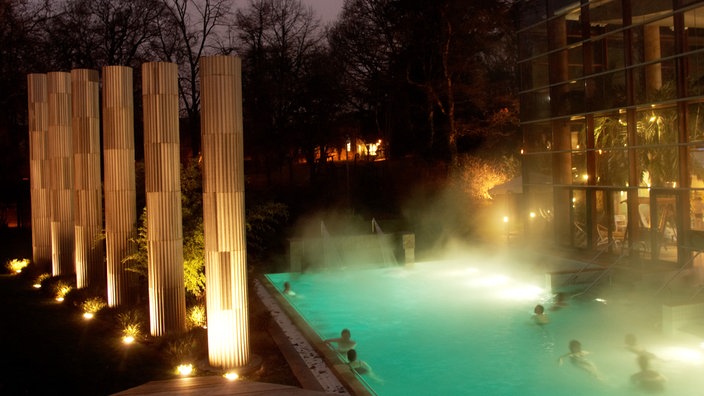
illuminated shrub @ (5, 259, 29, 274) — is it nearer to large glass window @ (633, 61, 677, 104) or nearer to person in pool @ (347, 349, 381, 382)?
person in pool @ (347, 349, 381, 382)

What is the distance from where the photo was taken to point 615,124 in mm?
14969

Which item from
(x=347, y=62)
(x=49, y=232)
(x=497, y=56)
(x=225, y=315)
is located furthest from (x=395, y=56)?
(x=225, y=315)

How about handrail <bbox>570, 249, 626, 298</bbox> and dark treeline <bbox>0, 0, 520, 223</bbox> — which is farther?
dark treeline <bbox>0, 0, 520, 223</bbox>

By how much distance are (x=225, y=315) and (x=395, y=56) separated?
2105 centimetres

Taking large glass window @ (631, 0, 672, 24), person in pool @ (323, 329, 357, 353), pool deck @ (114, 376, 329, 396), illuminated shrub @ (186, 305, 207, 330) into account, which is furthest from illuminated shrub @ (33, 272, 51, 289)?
large glass window @ (631, 0, 672, 24)

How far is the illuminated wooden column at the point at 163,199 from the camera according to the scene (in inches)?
355

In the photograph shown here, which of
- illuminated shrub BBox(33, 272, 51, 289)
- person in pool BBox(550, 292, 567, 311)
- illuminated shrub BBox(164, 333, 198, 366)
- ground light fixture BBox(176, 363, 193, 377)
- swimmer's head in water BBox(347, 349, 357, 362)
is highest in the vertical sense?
illuminated shrub BBox(33, 272, 51, 289)

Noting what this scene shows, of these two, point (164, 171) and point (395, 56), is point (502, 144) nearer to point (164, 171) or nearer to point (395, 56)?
point (395, 56)

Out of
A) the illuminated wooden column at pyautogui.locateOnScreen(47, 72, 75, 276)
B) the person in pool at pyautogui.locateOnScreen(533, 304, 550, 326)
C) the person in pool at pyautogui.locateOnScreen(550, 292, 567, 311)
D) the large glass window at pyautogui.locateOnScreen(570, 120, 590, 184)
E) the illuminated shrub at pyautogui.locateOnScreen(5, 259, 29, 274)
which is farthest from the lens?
the illuminated shrub at pyautogui.locateOnScreen(5, 259, 29, 274)

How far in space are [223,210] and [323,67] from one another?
24.1 metres

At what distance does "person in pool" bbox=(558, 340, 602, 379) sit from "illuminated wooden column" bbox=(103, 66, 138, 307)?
24.6ft

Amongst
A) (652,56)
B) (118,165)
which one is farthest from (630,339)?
(118,165)

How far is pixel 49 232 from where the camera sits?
1579 centimetres

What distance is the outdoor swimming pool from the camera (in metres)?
8.80
